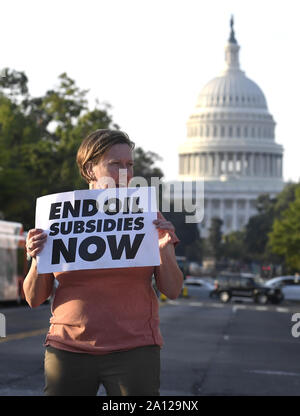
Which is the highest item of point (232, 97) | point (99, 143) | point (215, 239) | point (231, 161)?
point (232, 97)

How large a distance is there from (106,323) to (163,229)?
50 cm

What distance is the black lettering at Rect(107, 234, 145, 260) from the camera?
512 centimetres

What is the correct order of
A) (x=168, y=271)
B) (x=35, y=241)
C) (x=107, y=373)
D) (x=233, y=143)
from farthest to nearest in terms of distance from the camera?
(x=233, y=143) → (x=35, y=241) → (x=168, y=271) → (x=107, y=373)

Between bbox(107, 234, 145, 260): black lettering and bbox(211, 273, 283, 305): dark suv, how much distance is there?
5499 cm

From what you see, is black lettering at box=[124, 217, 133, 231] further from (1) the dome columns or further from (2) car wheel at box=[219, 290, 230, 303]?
(1) the dome columns

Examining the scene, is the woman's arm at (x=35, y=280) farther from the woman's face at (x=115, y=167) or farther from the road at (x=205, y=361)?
the road at (x=205, y=361)

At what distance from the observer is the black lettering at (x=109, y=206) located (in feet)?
17.3

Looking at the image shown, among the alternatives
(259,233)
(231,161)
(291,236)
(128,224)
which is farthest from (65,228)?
(231,161)

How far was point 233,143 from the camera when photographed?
192125mm

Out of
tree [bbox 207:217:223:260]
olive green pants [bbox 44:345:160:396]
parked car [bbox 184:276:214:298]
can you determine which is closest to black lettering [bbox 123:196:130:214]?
olive green pants [bbox 44:345:160:396]

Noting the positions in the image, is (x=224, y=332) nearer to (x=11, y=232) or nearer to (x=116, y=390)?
(x=11, y=232)

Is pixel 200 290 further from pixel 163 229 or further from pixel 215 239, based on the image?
pixel 215 239
